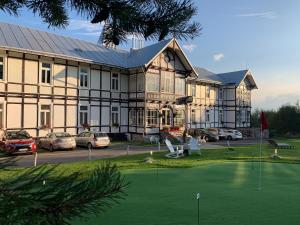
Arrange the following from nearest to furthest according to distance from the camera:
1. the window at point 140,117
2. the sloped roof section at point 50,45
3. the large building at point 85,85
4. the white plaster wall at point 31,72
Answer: the large building at point 85,85 < the white plaster wall at point 31,72 < the sloped roof section at point 50,45 < the window at point 140,117

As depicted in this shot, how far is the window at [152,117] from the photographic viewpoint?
104 ft

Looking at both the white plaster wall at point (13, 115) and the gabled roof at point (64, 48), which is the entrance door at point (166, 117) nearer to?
the gabled roof at point (64, 48)

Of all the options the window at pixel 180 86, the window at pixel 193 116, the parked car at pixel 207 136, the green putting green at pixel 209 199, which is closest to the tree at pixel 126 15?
the green putting green at pixel 209 199

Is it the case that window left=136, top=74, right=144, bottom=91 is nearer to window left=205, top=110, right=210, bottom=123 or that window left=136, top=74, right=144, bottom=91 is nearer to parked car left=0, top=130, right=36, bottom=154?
parked car left=0, top=130, right=36, bottom=154

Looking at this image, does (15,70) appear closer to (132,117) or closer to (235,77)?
(132,117)

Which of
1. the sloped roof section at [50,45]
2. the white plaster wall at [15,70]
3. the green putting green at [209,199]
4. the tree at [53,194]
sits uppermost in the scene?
the sloped roof section at [50,45]

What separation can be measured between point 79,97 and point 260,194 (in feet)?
70.2

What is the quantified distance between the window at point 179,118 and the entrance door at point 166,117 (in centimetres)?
104

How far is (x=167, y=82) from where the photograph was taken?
3353 centimetres

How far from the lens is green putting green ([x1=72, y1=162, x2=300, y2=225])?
22.1ft

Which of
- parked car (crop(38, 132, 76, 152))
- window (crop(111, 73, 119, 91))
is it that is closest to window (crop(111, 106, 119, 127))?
window (crop(111, 73, 119, 91))

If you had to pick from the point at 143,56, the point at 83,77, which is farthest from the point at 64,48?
the point at 143,56

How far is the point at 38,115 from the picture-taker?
2541 centimetres

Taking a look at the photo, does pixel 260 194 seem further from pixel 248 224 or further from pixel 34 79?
pixel 34 79
